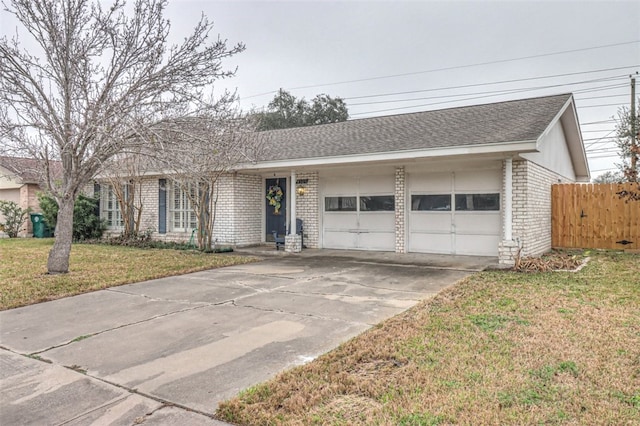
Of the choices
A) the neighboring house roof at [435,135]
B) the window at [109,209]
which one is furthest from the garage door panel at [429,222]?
the window at [109,209]

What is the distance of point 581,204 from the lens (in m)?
11.9

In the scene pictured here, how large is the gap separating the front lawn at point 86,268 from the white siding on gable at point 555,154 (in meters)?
7.90

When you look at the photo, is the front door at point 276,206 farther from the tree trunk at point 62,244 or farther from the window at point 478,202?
the tree trunk at point 62,244

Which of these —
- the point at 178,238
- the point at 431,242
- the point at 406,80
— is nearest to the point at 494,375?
the point at 431,242

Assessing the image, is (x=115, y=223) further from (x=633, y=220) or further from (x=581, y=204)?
(x=633, y=220)

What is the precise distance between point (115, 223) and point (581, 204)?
16.8 metres

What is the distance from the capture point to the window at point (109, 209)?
16500 mm

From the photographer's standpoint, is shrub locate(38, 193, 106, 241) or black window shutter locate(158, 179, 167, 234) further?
shrub locate(38, 193, 106, 241)

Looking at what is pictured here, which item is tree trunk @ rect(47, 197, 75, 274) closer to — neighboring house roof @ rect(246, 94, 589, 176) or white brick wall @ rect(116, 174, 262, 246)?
neighboring house roof @ rect(246, 94, 589, 176)

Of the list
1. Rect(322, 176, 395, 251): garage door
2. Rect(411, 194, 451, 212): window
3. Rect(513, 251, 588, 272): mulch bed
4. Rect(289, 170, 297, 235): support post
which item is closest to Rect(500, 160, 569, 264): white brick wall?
Rect(513, 251, 588, 272): mulch bed

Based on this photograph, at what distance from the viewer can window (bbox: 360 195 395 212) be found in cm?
1188

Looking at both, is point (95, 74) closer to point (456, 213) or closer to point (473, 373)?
point (473, 373)

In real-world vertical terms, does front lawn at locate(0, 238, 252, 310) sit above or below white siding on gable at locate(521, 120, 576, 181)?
below

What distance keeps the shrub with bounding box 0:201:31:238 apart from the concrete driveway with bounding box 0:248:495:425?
14058 millimetres
